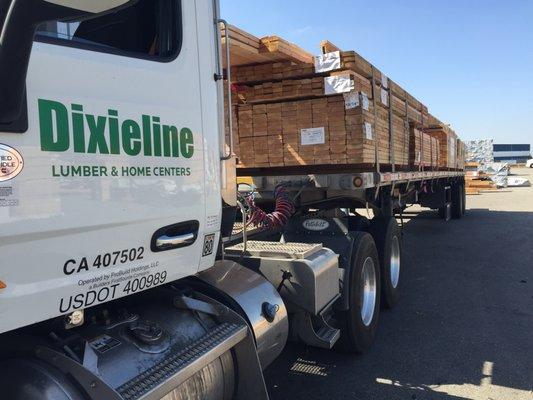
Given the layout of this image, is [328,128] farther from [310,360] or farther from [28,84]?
[28,84]

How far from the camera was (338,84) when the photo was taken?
4688 millimetres

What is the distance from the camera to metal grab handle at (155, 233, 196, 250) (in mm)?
2136

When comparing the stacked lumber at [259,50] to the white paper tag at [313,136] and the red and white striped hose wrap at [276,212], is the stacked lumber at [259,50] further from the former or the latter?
the red and white striped hose wrap at [276,212]

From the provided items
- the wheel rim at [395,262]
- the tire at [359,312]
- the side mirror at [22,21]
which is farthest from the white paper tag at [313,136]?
the side mirror at [22,21]

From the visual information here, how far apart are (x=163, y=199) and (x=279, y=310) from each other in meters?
1.13

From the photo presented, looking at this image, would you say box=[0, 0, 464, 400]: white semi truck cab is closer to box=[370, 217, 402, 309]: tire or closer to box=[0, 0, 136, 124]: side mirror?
box=[0, 0, 136, 124]: side mirror

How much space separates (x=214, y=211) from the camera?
2.45 metres

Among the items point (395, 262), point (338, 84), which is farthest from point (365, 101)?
point (395, 262)

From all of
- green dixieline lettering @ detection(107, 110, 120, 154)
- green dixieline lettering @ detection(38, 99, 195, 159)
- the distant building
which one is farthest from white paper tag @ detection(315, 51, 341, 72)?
the distant building

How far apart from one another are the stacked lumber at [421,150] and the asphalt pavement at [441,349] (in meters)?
1.78

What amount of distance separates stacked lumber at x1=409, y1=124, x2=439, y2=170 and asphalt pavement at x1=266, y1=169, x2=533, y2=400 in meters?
1.78

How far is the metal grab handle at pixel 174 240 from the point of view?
2136mm

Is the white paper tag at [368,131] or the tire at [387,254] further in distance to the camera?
the tire at [387,254]

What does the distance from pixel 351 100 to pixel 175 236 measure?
2965 mm
